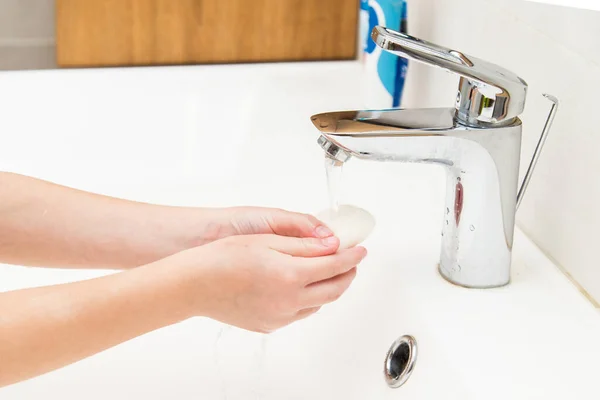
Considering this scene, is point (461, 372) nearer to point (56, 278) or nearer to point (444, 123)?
point (444, 123)

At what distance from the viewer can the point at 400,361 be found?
24.9 inches

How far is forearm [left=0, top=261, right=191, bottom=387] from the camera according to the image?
1.65 ft

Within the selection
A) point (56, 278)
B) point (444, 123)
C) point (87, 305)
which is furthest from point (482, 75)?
point (56, 278)

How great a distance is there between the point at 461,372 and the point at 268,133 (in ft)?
1.67

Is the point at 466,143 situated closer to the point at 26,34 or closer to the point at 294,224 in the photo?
the point at 294,224

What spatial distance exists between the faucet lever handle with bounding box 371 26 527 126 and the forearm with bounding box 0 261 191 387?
0.22 metres

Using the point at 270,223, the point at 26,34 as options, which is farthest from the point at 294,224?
the point at 26,34

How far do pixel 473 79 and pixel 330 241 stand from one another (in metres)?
0.16

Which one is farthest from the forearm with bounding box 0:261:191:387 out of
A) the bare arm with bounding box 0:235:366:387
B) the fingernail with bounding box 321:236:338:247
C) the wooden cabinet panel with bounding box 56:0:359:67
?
the wooden cabinet panel with bounding box 56:0:359:67

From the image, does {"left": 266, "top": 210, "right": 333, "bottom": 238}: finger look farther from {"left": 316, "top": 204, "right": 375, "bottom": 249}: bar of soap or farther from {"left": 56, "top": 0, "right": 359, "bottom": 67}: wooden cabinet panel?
{"left": 56, "top": 0, "right": 359, "bottom": 67}: wooden cabinet panel

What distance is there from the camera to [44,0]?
→ 1128 millimetres

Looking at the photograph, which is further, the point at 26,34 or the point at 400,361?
the point at 26,34

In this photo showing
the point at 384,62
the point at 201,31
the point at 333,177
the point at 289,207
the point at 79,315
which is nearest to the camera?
the point at 79,315

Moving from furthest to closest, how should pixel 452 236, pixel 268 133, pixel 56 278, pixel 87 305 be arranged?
1. pixel 268 133
2. pixel 56 278
3. pixel 452 236
4. pixel 87 305
